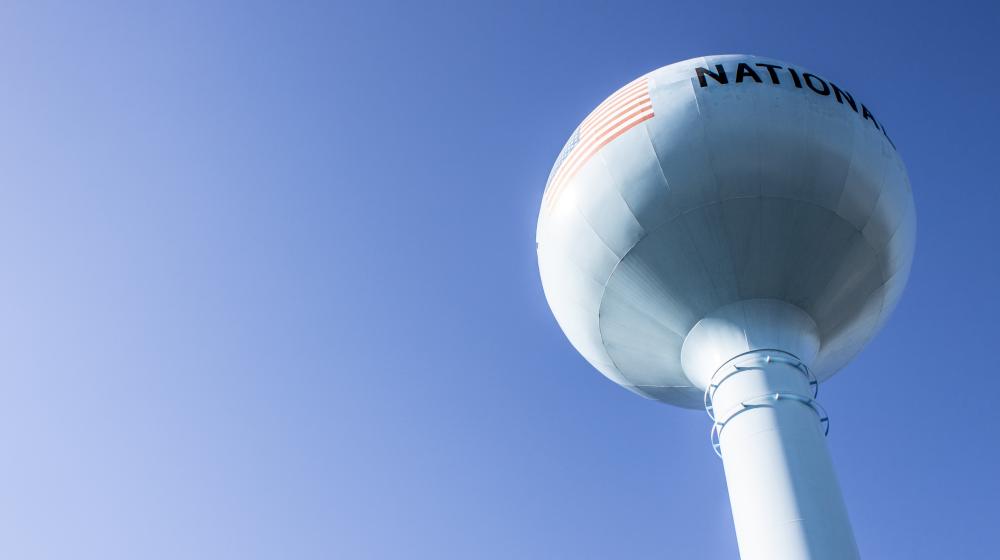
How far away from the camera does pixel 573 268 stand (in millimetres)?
13219

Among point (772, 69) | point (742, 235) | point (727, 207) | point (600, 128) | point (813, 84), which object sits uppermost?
point (772, 69)

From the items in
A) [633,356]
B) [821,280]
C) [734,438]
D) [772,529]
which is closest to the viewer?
[772,529]

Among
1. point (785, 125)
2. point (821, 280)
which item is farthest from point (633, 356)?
point (785, 125)

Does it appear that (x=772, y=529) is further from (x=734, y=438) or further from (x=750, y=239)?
(x=750, y=239)

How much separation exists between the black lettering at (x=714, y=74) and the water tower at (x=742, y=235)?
32 millimetres

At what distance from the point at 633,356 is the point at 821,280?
3.42m

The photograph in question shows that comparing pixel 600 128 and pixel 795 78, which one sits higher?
pixel 795 78

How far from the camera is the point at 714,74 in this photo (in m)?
12.8

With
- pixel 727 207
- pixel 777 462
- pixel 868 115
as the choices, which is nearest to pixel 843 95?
pixel 868 115

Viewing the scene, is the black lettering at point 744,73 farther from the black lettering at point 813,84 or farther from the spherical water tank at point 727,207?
the black lettering at point 813,84

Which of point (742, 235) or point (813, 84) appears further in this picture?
point (813, 84)

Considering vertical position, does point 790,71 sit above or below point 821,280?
above

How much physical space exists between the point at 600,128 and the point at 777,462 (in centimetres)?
605

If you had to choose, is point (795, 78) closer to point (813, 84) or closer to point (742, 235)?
point (813, 84)
